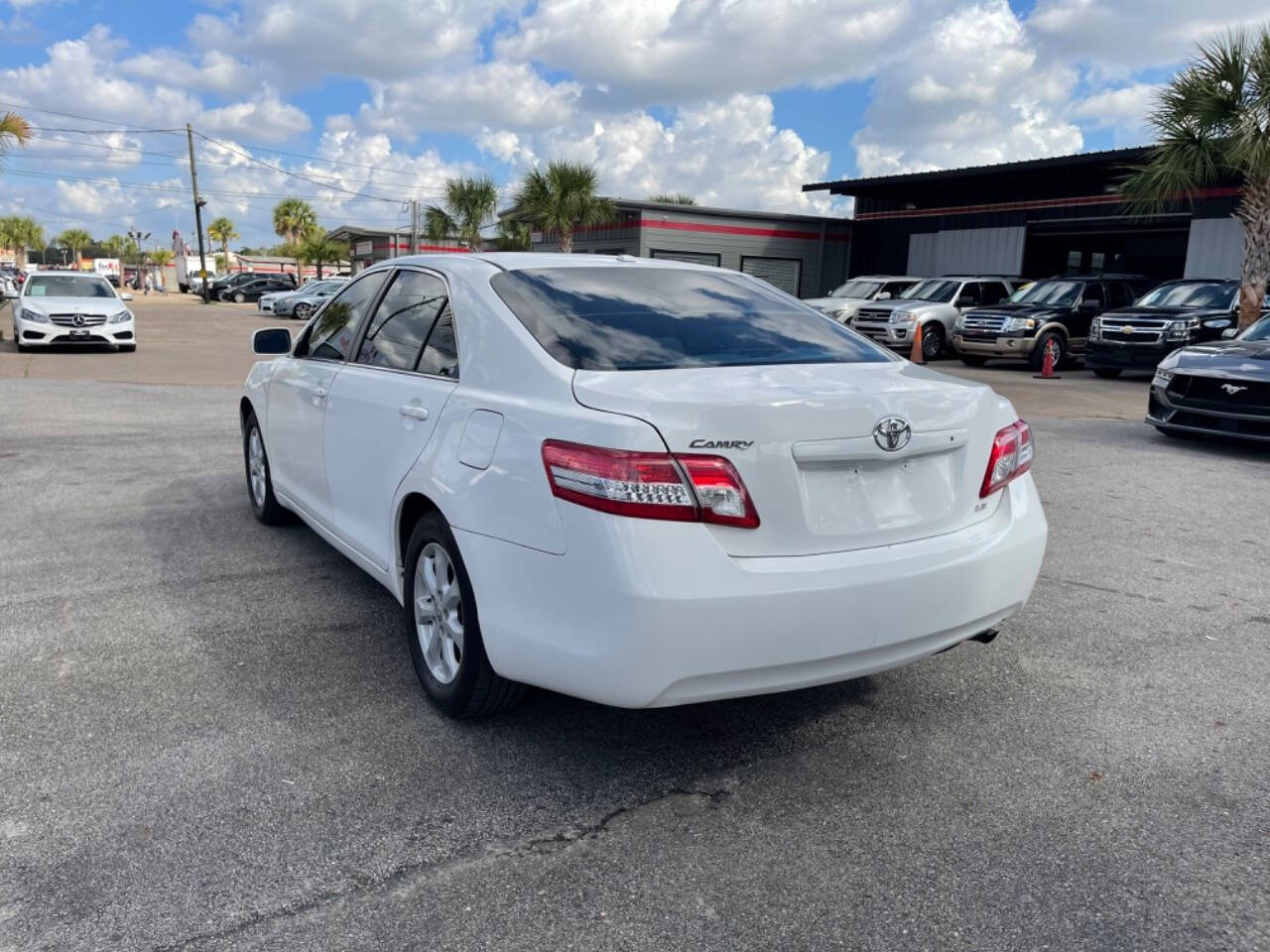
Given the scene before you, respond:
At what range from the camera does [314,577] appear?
486cm

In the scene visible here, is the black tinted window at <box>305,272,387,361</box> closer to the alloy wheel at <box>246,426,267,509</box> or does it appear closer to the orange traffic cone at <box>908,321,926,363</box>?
the alloy wheel at <box>246,426,267,509</box>

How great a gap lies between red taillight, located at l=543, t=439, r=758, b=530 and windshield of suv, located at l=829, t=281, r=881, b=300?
20.7 metres

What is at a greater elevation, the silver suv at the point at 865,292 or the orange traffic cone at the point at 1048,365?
the silver suv at the point at 865,292

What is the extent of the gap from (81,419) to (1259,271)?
58.5 feet

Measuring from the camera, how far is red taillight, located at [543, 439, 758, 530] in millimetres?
2586

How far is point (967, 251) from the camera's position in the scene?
97.9 feet

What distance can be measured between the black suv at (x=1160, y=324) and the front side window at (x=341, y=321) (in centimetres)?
1506

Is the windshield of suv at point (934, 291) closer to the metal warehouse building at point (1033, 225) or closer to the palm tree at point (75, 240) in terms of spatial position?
the metal warehouse building at point (1033, 225)

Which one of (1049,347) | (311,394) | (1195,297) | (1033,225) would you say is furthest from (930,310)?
(311,394)

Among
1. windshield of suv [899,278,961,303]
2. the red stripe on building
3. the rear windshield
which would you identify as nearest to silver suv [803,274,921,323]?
windshield of suv [899,278,961,303]

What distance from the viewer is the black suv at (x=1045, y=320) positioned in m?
18.5

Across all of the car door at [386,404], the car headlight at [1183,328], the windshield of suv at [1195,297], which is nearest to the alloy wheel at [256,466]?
the car door at [386,404]

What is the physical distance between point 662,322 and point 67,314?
53.7 ft

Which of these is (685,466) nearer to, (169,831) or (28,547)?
(169,831)
